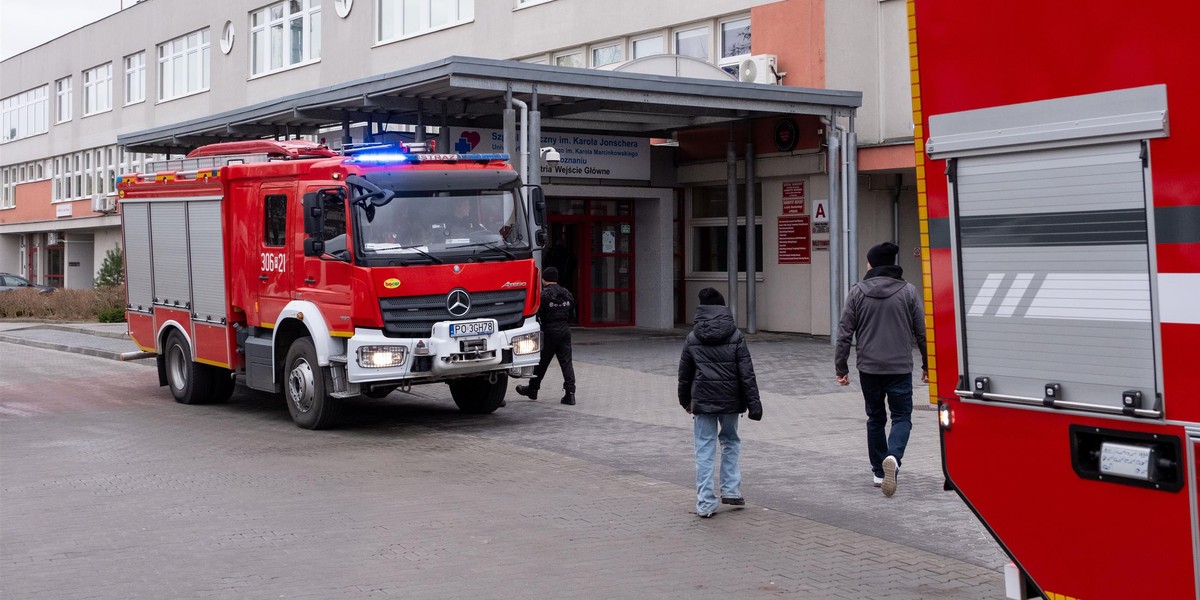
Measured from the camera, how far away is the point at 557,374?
17469mm

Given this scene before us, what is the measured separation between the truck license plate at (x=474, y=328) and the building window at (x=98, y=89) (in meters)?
38.8

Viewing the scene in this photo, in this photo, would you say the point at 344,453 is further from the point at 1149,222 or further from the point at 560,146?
the point at 560,146

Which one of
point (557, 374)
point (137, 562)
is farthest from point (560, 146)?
point (137, 562)

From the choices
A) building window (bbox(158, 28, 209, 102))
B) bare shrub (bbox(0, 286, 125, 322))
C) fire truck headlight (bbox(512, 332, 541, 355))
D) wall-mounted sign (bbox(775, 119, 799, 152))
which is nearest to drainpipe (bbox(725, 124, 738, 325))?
wall-mounted sign (bbox(775, 119, 799, 152))

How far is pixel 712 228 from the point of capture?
997 inches

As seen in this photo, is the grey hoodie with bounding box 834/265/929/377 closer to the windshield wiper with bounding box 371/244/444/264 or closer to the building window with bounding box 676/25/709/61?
the windshield wiper with bounding box 371/244/444/264

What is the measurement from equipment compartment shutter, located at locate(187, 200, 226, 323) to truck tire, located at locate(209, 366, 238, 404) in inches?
31.5

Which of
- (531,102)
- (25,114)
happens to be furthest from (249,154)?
(25,114)

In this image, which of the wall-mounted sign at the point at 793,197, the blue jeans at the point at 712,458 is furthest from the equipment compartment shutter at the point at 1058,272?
the wall-mounted sign at the point at 793,197

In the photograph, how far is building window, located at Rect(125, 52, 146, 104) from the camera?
145 ft

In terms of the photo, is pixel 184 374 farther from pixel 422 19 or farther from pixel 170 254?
pixel 422 19

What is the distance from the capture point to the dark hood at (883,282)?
29.4 feet

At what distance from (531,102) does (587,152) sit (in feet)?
17.4

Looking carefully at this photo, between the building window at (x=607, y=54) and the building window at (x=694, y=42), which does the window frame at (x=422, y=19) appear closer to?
the building window at (x=607, y=54)
